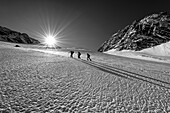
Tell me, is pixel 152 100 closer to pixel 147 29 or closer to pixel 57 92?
pixel 57 92

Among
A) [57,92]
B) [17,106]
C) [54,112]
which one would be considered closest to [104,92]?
[57,92]

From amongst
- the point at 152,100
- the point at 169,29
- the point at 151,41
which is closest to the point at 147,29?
the point at 169,29

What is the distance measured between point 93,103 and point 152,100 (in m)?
3.54

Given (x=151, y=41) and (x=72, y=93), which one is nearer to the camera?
(x=72, y=93)

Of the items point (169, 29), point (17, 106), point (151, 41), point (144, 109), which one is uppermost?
point (169, 29)

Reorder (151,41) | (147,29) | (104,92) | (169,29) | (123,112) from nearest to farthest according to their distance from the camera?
(123,112), (104,92), (151,41), (169,29), (147,29)

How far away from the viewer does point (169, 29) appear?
17800 cm

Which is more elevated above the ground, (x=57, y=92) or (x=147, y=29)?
(x=147, y=29)

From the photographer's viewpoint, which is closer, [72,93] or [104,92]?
[72,93]

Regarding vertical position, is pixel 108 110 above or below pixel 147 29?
below

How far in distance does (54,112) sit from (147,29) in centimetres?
23060

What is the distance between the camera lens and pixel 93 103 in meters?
4.77

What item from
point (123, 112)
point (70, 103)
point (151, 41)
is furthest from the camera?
point (151, 41)

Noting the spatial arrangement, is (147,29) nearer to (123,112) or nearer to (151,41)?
(151,41)
